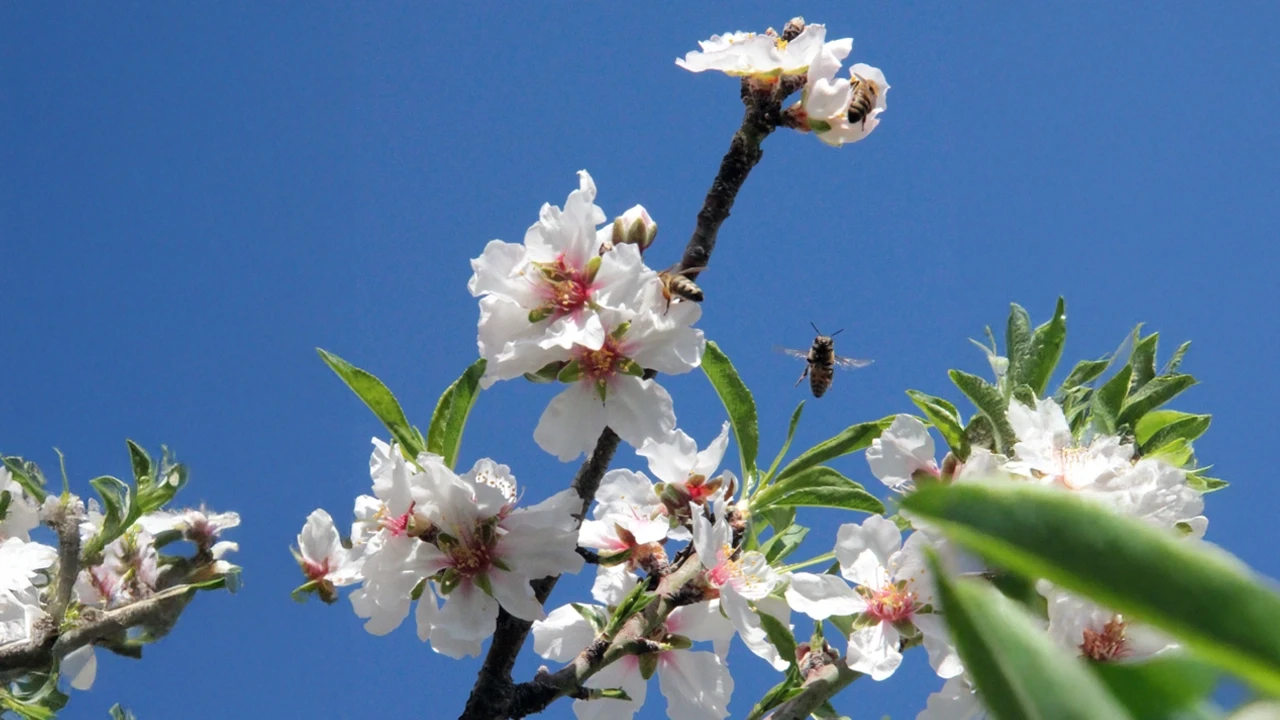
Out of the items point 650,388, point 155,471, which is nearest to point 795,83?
point 650,388

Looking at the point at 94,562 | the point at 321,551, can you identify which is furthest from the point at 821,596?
the point at 94,562

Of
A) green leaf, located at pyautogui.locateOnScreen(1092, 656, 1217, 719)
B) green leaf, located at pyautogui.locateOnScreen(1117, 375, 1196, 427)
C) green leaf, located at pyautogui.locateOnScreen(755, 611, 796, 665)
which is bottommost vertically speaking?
green leaf, located at pyautogui.locateOnScreen(1092, 656, 1217, 719)

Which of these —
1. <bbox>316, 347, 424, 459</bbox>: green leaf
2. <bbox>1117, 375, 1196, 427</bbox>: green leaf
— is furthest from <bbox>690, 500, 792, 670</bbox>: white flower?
<bbox>1117, 375, 1196, 427</bbox>: green leaf

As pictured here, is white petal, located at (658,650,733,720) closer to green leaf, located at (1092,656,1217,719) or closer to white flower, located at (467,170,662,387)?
white flower, located at (467,170,662,387)

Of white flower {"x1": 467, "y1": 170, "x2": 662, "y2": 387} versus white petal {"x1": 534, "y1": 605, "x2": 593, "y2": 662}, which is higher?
white flower {"x1": 467, "y1": 170, "x2": 662, "y2": 387}

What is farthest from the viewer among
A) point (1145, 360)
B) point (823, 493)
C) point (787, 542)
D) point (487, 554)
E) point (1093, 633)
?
point (787, 542)

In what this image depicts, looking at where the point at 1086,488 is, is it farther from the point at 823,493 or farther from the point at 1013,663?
the point at 1013,663

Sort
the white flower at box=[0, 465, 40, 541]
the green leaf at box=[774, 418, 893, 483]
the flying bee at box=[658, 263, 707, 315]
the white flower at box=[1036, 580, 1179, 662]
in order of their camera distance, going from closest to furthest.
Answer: the white flower at box=[1036, 580, 1179, 662], the flying bee at box=[658, 263, 707, 315], the green leaf at box=[774, 418, 893, 483], the white flower at box=[0, 465, 40, 541]
